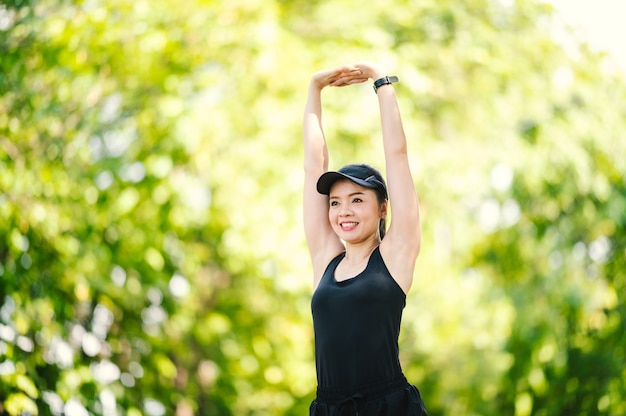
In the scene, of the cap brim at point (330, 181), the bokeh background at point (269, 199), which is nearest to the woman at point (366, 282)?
the cap brim at point (330, 181)

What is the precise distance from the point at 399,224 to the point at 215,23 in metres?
3.55

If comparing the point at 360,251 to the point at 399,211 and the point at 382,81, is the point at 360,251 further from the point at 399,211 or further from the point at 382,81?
the point at 382,81

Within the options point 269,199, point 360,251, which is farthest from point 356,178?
point 269,199

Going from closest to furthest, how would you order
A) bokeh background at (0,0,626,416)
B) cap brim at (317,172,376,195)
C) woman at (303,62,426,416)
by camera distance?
woman at (303,62,426,416) → cap brim at (317,172,376,195) → bokeh background at (0,0,626,416)

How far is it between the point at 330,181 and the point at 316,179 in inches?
5.4

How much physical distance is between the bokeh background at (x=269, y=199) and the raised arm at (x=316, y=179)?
2.20m

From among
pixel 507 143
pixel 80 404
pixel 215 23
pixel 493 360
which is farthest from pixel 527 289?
pixel 80 404

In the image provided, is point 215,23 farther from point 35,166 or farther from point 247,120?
point 35,166

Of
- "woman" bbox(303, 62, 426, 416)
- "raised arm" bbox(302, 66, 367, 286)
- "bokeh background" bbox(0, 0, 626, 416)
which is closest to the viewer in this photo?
"woman" bbox(303, 62, 426, 416)

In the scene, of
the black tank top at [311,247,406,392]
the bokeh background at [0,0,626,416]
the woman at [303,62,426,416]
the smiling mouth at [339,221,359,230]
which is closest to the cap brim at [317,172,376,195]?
the woman at [303,62,426,416]

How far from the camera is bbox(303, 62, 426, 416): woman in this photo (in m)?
2.38

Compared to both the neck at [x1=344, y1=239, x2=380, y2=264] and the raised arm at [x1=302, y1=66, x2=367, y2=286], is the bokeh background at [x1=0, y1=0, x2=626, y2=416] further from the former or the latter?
the neck at [x1=344, y1=239, x2=380, y2=264]

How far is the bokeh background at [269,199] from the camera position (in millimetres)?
4915

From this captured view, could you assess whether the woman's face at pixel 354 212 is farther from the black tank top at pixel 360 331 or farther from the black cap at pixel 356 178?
the black tank top at pixel 360 331
